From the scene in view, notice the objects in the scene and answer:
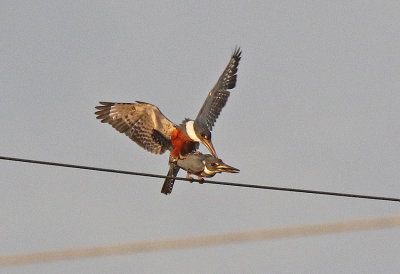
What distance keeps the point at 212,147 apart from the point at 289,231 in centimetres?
967

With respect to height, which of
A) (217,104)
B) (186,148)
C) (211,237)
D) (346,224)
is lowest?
(211,237)

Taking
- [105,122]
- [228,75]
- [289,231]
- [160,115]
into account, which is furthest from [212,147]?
[289,231]

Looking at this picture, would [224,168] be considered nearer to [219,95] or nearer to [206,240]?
[219,95]

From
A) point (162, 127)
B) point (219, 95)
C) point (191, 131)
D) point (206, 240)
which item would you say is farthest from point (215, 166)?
point (206, 240)

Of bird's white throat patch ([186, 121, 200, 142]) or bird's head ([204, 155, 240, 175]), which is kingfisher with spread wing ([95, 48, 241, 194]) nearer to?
bird's white throat patch ([186, 121, 200, 142])

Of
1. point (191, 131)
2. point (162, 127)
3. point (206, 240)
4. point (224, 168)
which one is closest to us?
point (206, 240)

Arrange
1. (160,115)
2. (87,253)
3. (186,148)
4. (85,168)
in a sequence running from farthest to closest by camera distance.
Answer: (160,115), (186,148), (85,168), (87,253)

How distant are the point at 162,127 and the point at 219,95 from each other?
255 centimetres

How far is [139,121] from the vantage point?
57.9 ft

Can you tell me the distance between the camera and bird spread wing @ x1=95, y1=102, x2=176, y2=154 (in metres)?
17.3

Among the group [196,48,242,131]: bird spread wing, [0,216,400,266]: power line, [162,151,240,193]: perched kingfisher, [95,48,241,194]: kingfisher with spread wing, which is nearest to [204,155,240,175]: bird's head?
[162,151,240,193]: perched kingfisher

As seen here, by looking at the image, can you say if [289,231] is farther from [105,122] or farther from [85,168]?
[105,122]

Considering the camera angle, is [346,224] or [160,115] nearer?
[346,224]

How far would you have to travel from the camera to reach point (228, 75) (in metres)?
20.1
